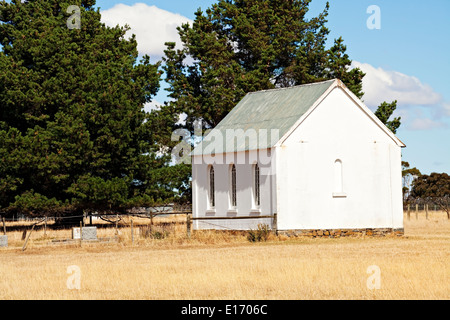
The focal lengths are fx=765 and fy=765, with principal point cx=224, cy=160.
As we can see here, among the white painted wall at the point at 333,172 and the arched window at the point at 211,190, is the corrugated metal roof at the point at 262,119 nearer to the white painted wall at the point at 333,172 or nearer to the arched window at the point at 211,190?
the white painted wall at the point at 333,172

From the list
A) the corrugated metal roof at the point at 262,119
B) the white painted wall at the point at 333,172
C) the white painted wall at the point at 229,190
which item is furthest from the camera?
the corrugated metal roof at the point at 262,119

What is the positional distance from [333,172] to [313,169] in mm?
1217

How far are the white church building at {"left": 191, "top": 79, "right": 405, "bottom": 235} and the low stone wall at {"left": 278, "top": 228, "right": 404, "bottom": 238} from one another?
9 centimetres

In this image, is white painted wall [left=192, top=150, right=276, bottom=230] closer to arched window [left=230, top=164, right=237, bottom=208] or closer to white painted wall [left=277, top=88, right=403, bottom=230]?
arched window [left=230, top=164, right=237, bottom=208]

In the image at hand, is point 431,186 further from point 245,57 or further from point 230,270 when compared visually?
point 230,270

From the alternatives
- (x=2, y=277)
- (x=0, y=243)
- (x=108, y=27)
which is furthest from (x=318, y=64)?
(x=2, y=277)

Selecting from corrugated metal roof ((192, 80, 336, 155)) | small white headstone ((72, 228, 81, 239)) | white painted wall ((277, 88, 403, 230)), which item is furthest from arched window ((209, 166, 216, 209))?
small white headstone ((72, 228, 81, 239))

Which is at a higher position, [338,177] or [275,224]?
[338,177]

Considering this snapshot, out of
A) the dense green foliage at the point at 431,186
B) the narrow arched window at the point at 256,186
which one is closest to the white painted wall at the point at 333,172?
the narrow arched window at the point at 256,186

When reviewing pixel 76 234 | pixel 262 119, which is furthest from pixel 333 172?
pixel 76 234

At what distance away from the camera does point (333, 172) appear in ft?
136

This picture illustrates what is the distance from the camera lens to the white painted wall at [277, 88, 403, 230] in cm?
4069

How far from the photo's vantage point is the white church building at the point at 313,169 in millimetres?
40719

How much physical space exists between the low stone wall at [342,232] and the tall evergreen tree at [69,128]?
50.2 feet
